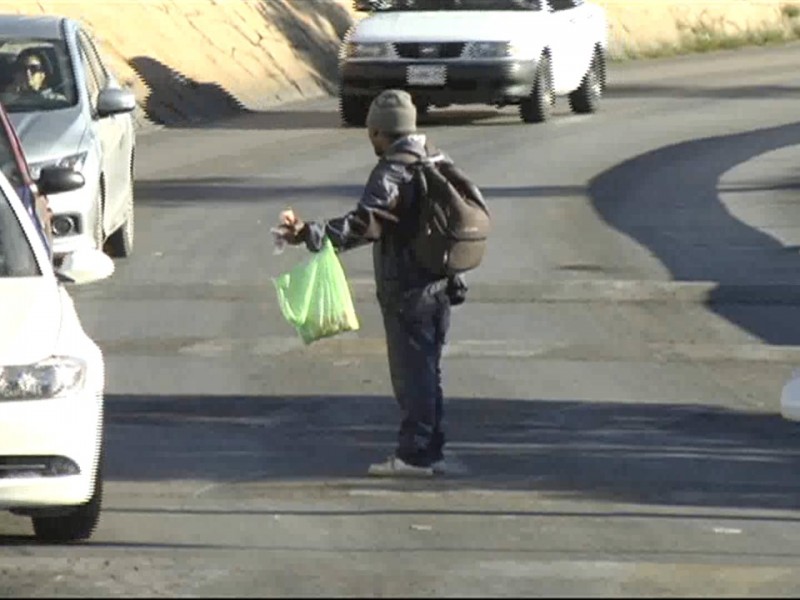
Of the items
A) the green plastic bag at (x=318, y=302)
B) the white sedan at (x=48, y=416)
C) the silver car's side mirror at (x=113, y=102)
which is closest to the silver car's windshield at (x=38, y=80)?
the silver car's side mirror at (x=113, y=102)

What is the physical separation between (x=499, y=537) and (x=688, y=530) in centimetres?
71

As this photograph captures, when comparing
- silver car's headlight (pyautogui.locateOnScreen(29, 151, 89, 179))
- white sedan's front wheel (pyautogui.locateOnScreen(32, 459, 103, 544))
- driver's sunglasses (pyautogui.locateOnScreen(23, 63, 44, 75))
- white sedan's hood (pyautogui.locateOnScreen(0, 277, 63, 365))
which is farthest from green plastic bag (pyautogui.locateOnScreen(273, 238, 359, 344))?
driver's sunglasses (pyautogui.locateOnScreen(23, 63, 44, 75))

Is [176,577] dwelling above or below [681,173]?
above

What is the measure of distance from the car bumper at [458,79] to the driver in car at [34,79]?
10.1 m

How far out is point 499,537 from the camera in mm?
8867

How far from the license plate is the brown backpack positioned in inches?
633

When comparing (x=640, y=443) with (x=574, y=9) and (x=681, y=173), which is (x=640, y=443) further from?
(x=574, y=9)

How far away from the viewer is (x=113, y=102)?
50.9ft

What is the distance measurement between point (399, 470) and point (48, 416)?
7.16 feet

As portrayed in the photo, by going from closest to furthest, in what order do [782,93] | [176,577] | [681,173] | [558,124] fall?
[176,577] → [681,173] → [558,124] → [782,93]

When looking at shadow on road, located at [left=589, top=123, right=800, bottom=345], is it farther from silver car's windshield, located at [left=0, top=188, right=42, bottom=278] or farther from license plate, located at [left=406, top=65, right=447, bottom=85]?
silver car's windshield, located at [left=0, top=188, right=42, bottom=278]

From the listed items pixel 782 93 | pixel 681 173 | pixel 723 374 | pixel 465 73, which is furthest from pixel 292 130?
pixel 723 374

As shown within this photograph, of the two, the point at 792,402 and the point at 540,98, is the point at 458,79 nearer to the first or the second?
the point at 540,98

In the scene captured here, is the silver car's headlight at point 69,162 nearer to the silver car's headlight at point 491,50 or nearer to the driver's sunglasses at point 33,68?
the driver's sunglasses at point 33,68
